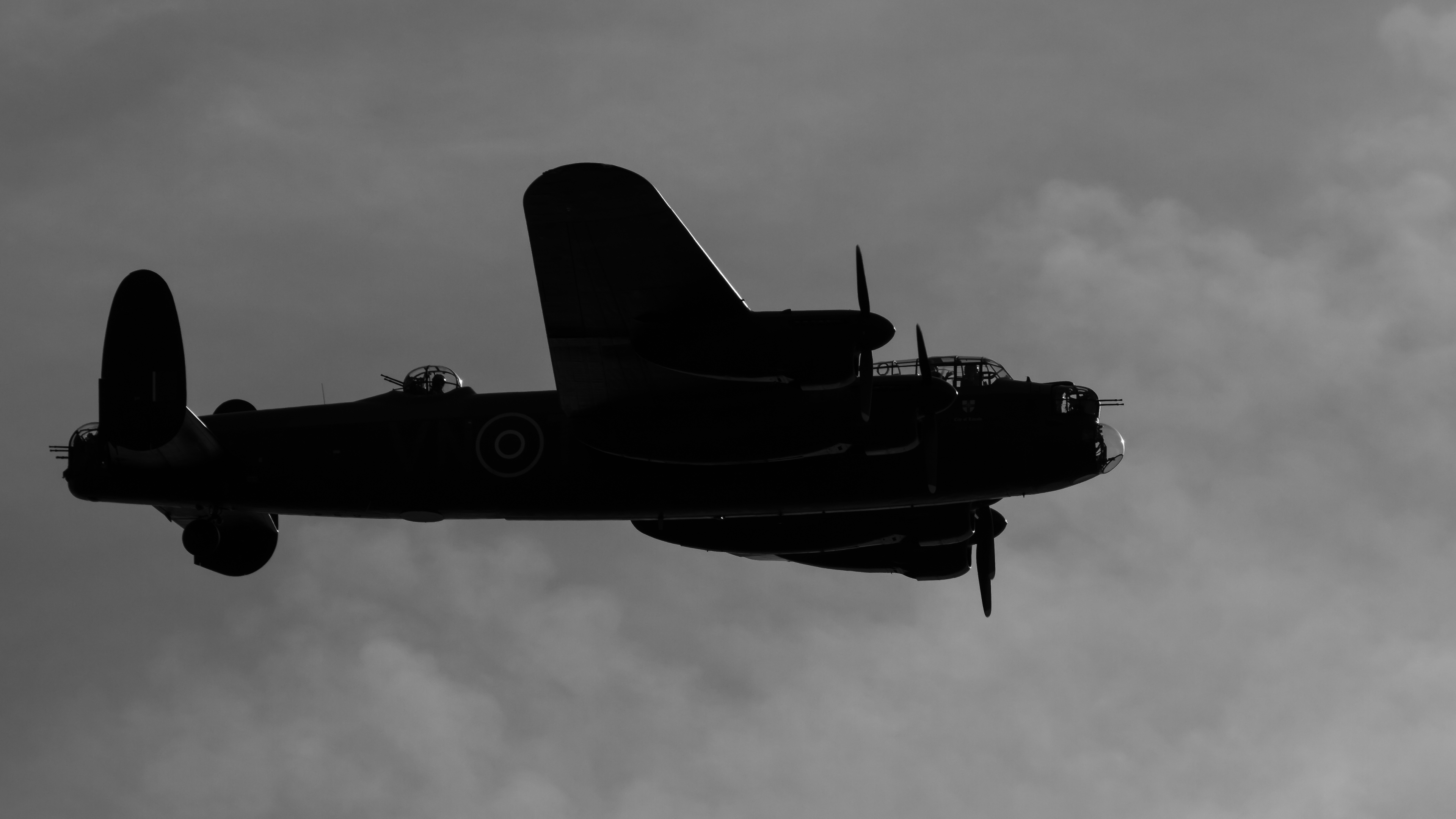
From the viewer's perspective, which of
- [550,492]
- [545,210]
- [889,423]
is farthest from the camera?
[550,492]

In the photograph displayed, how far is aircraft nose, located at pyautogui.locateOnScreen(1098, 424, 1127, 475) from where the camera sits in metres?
30.1

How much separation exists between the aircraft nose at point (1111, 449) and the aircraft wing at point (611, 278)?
7.04 meters

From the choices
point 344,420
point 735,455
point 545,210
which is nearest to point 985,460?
point 735,455

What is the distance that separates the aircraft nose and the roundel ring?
9.51 meters

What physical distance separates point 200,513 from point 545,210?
10.1 metres

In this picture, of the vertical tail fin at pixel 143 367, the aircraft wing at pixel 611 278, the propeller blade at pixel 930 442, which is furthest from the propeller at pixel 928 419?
the vertical tail fin at pixel 143 367

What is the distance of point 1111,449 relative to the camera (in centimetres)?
3023

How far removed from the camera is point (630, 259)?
26.2 meters

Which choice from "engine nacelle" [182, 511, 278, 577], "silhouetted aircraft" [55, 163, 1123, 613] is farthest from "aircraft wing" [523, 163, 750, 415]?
"engine nacelle" [182, 511, 278, 577]

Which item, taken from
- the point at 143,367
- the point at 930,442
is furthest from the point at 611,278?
the point at 143,367

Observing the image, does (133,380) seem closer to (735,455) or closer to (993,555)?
(735,455)

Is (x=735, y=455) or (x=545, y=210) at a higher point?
(x=545, y=210)

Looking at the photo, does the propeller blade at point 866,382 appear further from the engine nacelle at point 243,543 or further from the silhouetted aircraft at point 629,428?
the engine nacelle at point 243,543

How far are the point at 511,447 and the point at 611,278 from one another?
528cm
